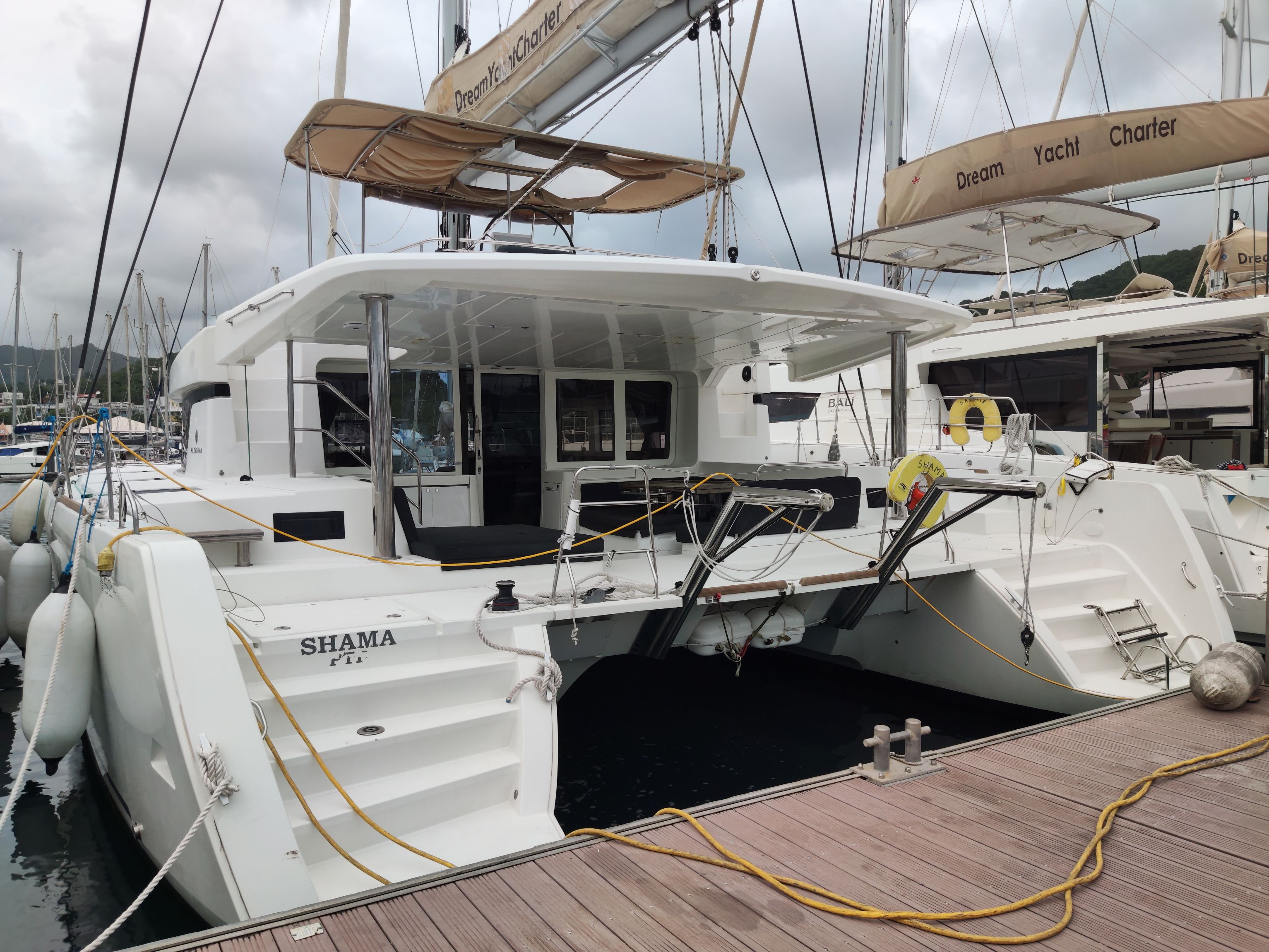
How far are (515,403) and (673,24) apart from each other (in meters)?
3.32

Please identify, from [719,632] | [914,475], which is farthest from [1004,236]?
[719,632]

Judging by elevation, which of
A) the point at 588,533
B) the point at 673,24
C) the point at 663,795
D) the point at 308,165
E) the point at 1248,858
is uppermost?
the point at 673,24

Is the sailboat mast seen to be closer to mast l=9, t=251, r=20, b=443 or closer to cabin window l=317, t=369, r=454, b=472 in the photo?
cabin window l=317, t=369, r=454, b=472

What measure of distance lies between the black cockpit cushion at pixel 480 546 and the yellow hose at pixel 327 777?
1.53 metres

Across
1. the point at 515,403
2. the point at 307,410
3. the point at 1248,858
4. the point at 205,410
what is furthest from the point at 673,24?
the point at 1248,858

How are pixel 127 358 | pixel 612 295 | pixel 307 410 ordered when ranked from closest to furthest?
pixel 612 295, pixel 307 410, pixel 127 358

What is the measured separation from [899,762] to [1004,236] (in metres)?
8.00

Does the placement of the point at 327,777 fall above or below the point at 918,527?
below

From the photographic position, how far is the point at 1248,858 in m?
2.88

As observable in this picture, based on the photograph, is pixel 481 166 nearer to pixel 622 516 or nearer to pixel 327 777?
pixel 622 516

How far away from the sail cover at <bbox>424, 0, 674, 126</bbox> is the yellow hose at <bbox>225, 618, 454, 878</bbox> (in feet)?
14.6

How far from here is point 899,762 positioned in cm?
378

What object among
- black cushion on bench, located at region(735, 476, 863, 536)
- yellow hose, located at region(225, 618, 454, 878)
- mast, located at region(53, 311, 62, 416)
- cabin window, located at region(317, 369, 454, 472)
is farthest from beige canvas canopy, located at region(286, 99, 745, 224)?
mast, located at region(53, 311, 62, 416)

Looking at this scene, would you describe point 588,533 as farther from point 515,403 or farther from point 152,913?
point 152,913
